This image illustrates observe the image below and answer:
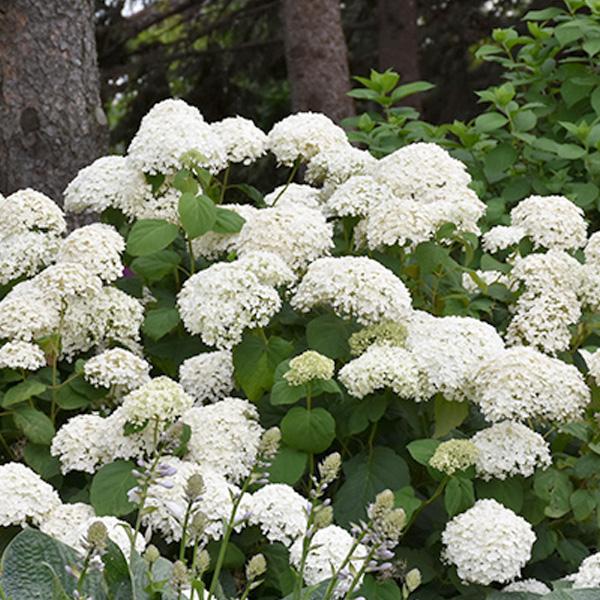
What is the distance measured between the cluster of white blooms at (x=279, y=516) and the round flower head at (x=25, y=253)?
1060mm

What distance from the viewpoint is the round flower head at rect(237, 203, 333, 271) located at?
320 cm

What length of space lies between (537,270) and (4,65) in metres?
2.63

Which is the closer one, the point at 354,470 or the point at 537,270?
the point at 354,470

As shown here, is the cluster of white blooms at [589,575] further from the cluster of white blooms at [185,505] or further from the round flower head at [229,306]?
the round flower head at [229,306]

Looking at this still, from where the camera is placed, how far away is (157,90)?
35.8 feet

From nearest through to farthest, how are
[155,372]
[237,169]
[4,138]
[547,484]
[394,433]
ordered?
[547,484]
[394,433]
[155,372]
[4,138]
[237,169]

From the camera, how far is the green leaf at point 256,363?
9.68 feet

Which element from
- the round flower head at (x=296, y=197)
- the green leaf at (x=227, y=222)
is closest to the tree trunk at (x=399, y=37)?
the round flower head at (x=296, y=197)

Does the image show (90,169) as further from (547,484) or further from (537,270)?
(547,484)

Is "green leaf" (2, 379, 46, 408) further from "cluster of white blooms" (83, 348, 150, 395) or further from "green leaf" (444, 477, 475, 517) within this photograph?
"green leaf" (444, 477, 475, 517)

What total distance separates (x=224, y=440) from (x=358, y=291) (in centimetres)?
45

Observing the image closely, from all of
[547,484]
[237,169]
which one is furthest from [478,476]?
[237,169]

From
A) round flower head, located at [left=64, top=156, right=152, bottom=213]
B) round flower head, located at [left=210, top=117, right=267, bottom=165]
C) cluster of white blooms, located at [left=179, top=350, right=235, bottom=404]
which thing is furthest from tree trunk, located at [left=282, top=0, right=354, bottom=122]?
cluster of white blooms, located at [left=179, top=350, right=235, bottom=404]

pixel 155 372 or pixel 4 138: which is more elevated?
pixel 4 138
